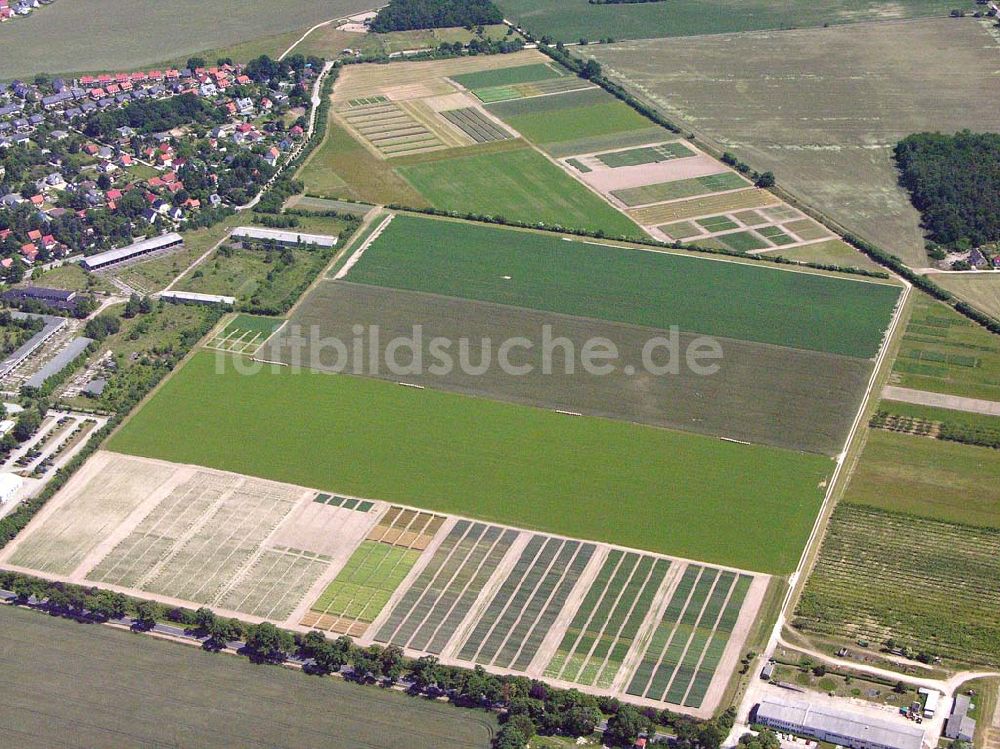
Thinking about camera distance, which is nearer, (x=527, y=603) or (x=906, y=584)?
(x=527, y=603)

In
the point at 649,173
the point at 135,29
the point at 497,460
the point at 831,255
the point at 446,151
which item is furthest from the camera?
the point at 135,29

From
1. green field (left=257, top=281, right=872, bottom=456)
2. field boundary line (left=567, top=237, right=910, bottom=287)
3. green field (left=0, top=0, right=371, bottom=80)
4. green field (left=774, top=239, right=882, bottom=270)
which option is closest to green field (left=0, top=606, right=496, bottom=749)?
green field (left=257, top=281, right=872, bottom=456)

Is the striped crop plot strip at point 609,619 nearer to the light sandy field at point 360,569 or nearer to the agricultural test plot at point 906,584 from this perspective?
the light sandy field at point 360,569

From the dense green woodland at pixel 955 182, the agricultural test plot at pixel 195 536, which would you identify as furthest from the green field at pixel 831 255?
the agricultural test plot at pixel 195 536

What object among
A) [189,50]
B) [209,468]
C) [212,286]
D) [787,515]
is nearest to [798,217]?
[787,515]

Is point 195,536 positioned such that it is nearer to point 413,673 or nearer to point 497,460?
point 413,673

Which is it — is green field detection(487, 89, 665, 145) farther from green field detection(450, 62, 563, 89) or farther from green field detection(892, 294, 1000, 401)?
green field detection(892, 294, 1000, 401)

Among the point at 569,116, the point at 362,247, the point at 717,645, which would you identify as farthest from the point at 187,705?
the point at 569,116
